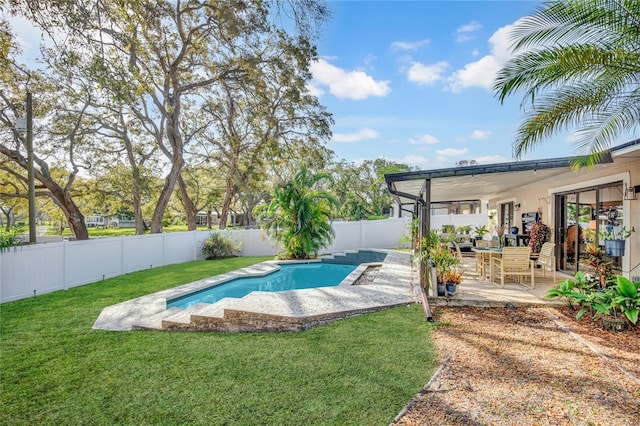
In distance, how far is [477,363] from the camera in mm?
4434

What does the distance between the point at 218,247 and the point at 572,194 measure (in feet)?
50.3

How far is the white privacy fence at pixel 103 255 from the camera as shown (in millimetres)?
8625

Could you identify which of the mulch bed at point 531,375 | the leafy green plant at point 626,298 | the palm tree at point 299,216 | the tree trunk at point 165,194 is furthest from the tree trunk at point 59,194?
the leafy green plant at point 626,298

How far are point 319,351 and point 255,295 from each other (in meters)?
3.03

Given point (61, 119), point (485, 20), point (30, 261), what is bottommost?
point (30, 261)

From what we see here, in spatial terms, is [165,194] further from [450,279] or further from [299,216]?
[450,279]

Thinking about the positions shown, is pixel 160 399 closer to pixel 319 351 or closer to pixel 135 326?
pixel 319 351

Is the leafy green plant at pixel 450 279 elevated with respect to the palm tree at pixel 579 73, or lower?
lower

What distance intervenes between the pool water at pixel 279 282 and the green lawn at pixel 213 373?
323cm

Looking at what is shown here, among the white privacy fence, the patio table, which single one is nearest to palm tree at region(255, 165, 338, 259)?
the white privacy fence

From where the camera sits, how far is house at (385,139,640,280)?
23.6 ft

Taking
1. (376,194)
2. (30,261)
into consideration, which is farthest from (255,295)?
(376,194)

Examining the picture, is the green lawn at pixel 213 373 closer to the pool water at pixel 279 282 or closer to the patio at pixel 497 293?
the patio at pixel 497 293

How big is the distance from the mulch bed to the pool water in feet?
21.6
